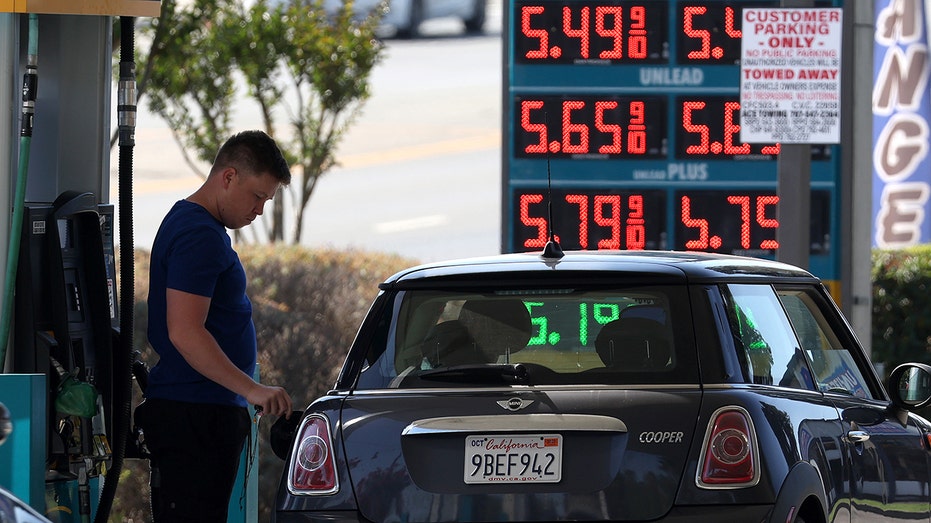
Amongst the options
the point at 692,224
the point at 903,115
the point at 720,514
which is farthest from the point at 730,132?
the point at 720,514

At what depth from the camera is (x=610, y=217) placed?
12.1 metres

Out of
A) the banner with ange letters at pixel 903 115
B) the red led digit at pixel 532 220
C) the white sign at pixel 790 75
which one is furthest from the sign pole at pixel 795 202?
the banner with ange letters at pixel 903 115

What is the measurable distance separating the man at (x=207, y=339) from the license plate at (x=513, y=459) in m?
0.87

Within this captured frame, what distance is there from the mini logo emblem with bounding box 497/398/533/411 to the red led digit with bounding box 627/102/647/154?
712cm

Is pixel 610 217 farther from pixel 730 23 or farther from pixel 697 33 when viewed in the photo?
pixel 730 23

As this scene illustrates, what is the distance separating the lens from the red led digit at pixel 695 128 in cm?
1223

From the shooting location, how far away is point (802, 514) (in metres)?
5.39

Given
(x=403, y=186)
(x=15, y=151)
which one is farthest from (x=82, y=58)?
(x=403, y=186)

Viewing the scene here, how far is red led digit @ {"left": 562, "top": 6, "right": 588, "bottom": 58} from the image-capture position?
12.1 m

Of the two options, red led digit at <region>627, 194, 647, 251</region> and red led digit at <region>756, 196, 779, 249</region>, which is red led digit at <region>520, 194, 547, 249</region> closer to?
red led digit at <region>627, 194, 647, 251</region>

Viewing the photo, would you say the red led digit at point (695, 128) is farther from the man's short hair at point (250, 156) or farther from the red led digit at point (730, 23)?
the man's short hair at point (250, 156)

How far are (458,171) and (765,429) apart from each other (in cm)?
2938

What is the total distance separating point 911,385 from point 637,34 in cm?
615

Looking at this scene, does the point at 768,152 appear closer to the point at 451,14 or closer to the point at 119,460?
the point at 119,460
